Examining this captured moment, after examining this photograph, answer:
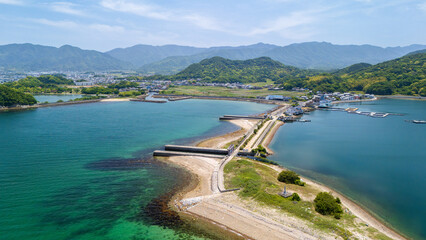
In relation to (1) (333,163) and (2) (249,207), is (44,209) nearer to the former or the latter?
(2) (249,207)

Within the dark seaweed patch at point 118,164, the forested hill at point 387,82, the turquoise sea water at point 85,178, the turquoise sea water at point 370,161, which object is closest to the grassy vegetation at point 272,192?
the turquoise sea water at point 370,161

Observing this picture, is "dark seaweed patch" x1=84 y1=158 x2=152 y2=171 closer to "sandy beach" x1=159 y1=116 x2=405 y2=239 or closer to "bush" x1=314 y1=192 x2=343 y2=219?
"sandy beach" x1=159 y1=116 x2=405 y2=239

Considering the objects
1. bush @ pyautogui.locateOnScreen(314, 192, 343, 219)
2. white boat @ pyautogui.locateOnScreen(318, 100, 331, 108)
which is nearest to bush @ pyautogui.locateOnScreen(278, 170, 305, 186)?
bush @ pyautogui.locateOnScreen(314, 192, 343, 219)

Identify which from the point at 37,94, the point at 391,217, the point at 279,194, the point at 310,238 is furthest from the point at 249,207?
the point at 37,94

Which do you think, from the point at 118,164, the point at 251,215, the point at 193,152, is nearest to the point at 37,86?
the point at 118,164

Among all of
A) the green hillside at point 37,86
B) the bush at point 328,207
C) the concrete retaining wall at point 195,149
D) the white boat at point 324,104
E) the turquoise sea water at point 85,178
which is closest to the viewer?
the turquoise sea water at point 85,178

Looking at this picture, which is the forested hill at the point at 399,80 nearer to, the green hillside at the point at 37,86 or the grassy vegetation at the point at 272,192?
the grassy vegetation at the point at 272,192

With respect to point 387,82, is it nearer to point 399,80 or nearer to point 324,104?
point 399,80
